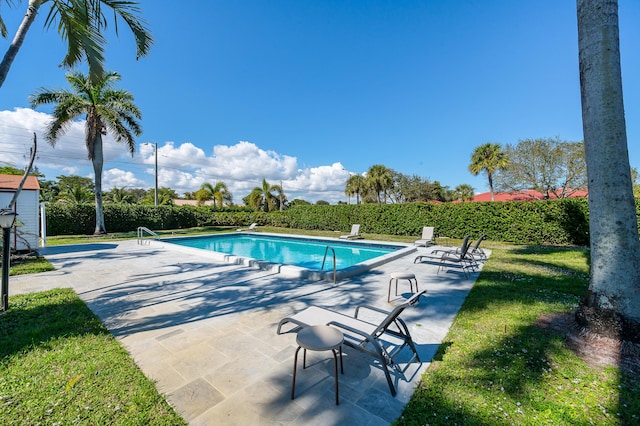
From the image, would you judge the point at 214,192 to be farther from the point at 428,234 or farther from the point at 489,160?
the point at 489,160

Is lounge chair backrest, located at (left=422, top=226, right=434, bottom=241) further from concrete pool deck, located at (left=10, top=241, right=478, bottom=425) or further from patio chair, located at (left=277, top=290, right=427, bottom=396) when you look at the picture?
patio chair, located at (left=277, top=290, right=427, bottom=396)

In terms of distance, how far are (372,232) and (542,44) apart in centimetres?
1275

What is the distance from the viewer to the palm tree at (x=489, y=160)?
24056 millimetres

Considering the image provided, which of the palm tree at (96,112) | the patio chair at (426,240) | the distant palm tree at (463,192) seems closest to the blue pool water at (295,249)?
the patio chair at (426,240)

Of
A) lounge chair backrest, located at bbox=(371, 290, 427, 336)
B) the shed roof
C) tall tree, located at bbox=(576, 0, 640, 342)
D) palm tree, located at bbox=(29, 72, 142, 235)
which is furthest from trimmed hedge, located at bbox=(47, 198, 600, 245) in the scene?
lounge chair backrest, located at bbox=(371, 290, 427, 336)

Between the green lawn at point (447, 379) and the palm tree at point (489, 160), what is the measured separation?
2379cm

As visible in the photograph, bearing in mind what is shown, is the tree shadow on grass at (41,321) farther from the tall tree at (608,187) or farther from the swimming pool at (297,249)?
the tall tree at (608,187)

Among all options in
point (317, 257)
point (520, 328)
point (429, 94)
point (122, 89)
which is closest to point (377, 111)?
point (429, 94)

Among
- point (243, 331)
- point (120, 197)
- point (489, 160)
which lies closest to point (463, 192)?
point (489, 160)

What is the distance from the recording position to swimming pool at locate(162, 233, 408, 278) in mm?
11219

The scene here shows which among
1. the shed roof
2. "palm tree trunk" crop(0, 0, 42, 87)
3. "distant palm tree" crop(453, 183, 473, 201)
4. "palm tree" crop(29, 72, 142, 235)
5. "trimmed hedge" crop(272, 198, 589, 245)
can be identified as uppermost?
"palm tree" crop(29, 72, 142, 235)

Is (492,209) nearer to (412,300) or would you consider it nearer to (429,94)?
(429,94)

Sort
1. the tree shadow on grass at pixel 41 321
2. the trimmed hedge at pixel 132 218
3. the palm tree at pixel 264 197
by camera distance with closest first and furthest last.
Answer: the tree shadow on grass at pixel 41 321, the trimmed hedge at pixel 132 218, the palm tree at pixel 264 197

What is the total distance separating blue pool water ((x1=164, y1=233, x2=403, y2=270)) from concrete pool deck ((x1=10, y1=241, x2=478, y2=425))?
3.88 m
